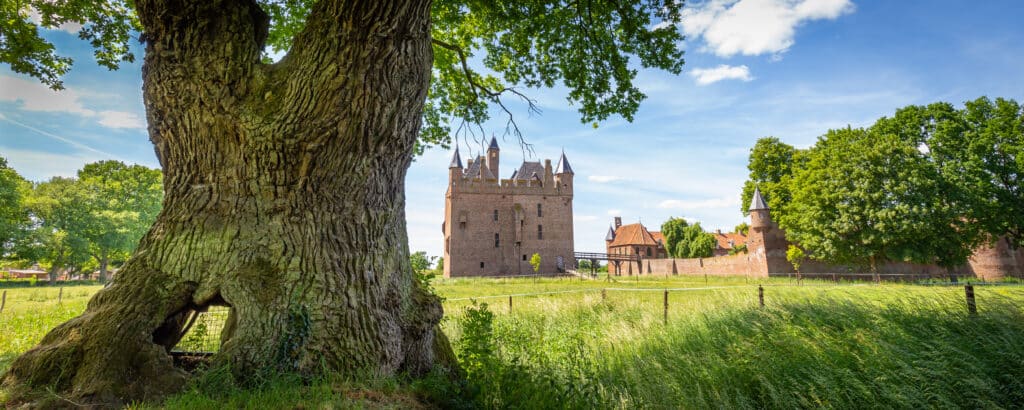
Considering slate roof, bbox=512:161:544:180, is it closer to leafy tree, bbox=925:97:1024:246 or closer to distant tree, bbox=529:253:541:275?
distant tree, bbox=529:253:541:275

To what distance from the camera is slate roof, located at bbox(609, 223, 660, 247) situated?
223ft

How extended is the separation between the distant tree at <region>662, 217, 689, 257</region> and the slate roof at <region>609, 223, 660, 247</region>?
251cm

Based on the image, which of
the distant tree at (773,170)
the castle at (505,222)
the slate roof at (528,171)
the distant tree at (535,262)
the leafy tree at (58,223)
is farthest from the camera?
the slate roof at (528,171)

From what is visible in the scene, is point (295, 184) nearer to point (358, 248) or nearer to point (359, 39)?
point (358, 248)

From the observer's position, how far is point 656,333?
308 inches

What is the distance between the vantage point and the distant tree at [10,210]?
26625 mm

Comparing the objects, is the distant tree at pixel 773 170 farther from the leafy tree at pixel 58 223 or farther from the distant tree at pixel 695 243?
the leafy tree at pixel 58 223

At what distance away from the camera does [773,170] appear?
118ft

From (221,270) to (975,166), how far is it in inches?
1450

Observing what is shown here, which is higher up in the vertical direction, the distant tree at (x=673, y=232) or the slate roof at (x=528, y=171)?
the slate roof at (x=528, y=171)

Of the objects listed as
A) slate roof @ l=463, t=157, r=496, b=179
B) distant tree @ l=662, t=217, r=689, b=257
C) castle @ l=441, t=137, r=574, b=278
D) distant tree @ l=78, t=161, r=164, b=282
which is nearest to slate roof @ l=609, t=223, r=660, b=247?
distant tree @ l=662, t=217, r=689, b=257

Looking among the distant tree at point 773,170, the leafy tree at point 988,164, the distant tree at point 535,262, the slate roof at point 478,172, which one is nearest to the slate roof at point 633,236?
the distant tree at point 535,262

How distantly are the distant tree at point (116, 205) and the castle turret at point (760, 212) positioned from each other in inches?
2036

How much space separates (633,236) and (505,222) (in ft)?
91.3
